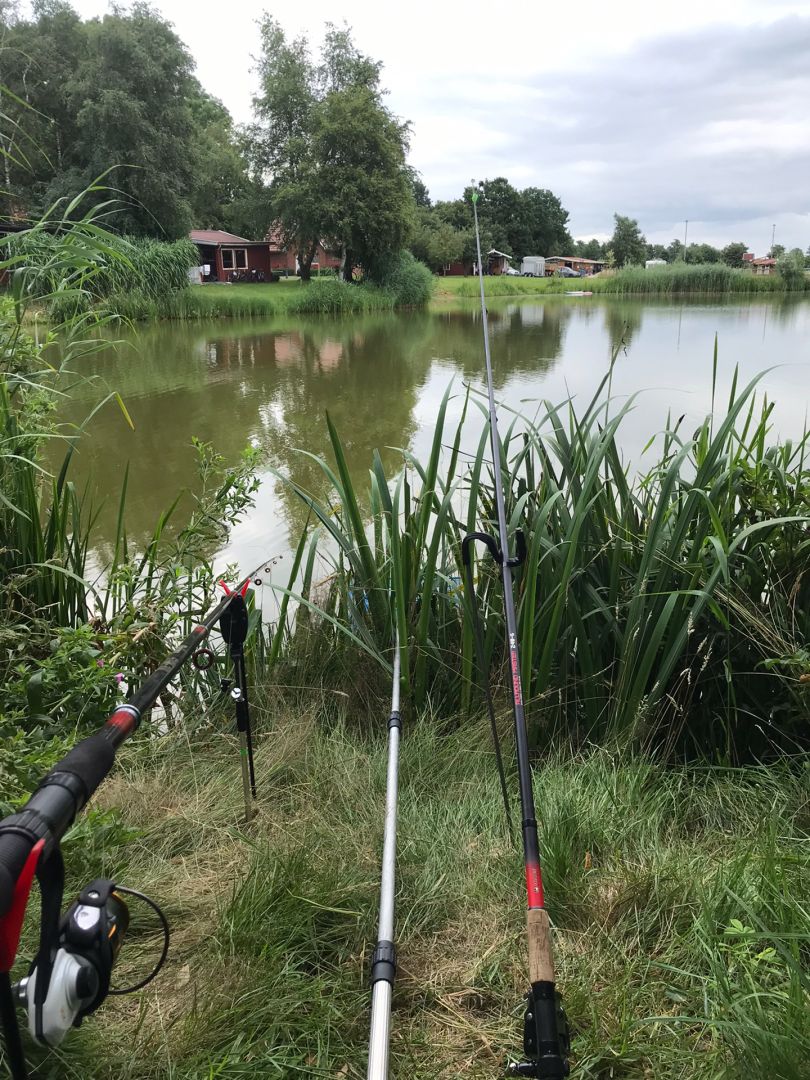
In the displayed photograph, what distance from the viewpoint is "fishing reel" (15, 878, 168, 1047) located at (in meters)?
0.88

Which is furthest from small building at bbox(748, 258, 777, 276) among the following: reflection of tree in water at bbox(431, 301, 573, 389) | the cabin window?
the cabin window

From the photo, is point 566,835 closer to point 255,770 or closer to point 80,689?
point 255,770

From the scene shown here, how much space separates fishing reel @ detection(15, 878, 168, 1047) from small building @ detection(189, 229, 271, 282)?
123 feet

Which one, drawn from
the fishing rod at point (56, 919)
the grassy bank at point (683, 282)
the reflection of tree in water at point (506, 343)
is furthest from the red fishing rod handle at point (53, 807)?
the grassy bank at point (683, 282)

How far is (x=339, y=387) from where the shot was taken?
35.9ft

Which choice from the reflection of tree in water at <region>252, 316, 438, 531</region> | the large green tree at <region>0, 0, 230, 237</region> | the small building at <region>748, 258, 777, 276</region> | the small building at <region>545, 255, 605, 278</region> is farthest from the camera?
the small building at <region>545, 255, 605, 278</region>

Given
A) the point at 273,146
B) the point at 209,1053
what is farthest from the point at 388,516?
the point at 273,146

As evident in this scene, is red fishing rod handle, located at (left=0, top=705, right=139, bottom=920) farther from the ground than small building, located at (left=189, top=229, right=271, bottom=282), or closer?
closer

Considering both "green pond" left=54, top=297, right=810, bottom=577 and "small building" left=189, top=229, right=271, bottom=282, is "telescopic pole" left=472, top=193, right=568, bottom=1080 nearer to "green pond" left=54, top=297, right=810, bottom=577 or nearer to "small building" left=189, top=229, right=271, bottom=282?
"green pond" left=54, top=297, right=810, bottom=577

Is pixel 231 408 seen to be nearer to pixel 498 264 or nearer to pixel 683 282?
pixel 683 282

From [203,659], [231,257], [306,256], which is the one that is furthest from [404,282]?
[203,659]

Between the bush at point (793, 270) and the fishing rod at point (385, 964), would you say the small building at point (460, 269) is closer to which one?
the bush at point (793, 270)

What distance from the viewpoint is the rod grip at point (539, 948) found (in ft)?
3.14

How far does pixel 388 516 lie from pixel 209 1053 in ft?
5.42
